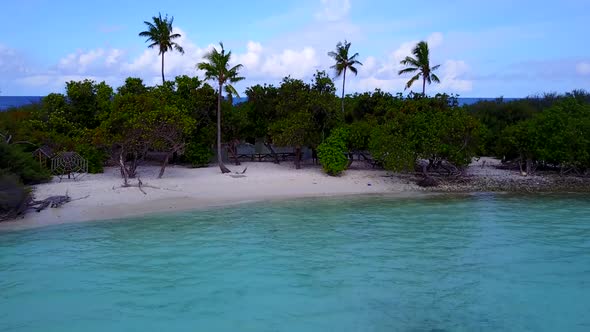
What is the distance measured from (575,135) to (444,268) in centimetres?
1763

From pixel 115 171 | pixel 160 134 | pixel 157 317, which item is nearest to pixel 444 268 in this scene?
pixel 157 317

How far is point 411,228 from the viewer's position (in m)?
19.3

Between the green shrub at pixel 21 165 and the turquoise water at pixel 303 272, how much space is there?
508cm

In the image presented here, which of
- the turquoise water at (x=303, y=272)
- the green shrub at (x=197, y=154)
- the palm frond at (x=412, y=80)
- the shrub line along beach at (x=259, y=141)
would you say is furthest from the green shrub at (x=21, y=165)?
the palm frond at (x=412, y=80)

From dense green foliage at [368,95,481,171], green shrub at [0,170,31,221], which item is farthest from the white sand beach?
dense green foliage at [368,95,481,171]

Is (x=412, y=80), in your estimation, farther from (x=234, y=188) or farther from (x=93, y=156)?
(x=93, y=156)

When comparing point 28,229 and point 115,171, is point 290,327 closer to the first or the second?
point 28,229

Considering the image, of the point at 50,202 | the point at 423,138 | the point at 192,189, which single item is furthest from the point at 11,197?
the point at 423,138

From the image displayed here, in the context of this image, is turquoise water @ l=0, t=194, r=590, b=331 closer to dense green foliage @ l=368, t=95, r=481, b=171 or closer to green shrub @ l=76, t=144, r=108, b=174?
dense green foliage @ l=368, t=95, r=481, b=171

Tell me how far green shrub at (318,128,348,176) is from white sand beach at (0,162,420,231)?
2.07 ft

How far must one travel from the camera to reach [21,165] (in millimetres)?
22406

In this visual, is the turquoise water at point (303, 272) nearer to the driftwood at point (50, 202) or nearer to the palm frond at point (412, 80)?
the driftwood at point (50, 202)

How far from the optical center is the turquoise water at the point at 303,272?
11289 millimetres

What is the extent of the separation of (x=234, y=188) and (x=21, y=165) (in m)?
9.60
